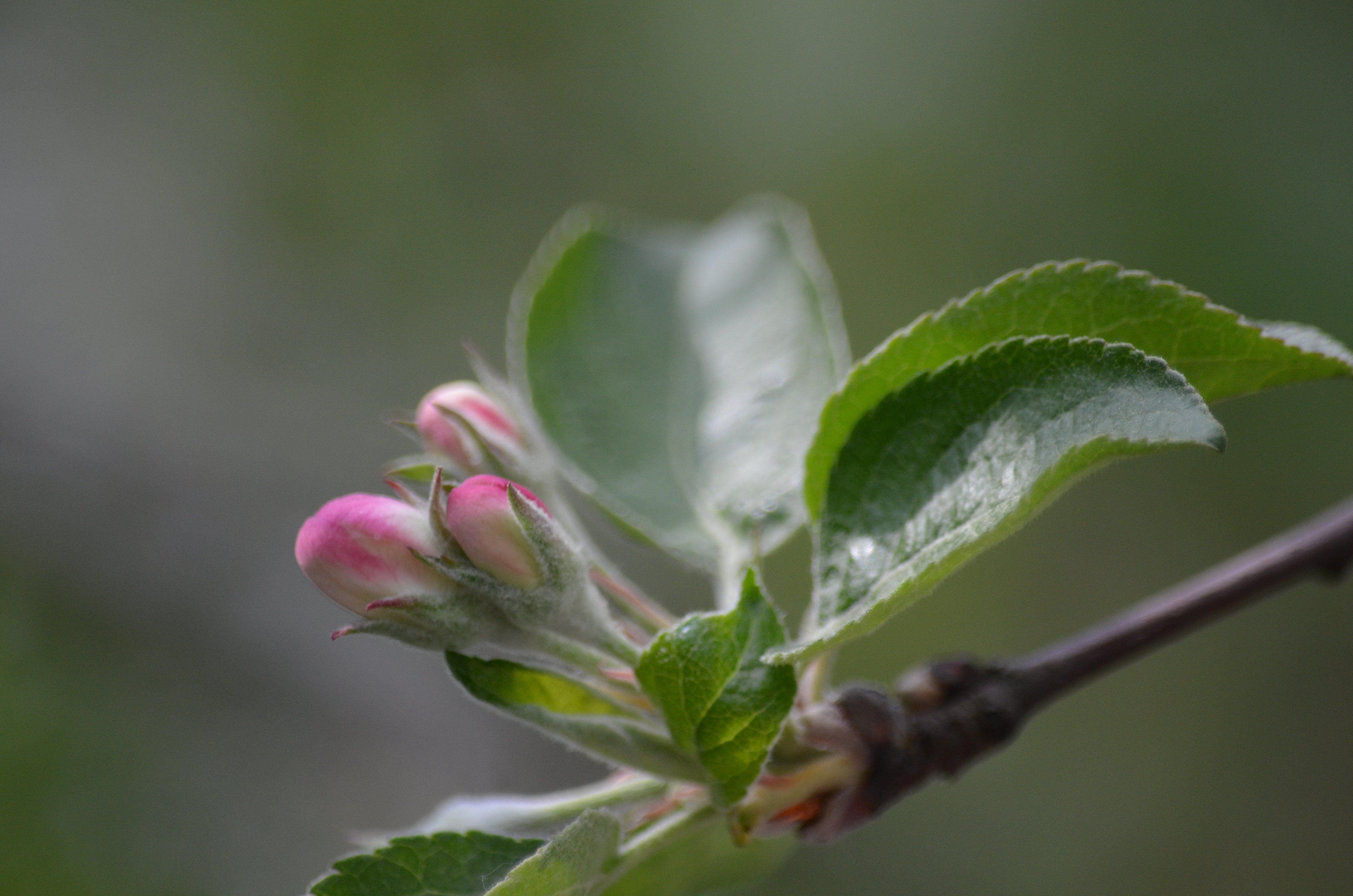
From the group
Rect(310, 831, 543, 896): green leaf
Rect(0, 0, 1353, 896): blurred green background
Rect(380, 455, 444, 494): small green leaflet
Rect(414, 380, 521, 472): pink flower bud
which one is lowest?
Rect(310, 831, 543, 896): green leaf

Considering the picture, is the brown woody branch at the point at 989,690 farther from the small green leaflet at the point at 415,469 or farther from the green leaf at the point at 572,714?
the small green leaflet at the point at 415,469

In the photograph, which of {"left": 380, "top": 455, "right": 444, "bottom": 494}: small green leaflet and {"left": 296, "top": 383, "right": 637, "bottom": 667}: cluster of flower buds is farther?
{"left": 380, "top": 455, "right": 444, "bottom": 494}: small green leaflet

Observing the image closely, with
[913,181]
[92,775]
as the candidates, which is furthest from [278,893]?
[913,181]

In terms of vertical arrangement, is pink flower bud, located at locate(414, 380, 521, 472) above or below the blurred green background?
below

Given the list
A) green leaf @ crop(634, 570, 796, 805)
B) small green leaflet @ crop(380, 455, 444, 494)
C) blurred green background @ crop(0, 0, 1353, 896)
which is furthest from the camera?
blurred green background @ crop(0, 0, 1353, 896)

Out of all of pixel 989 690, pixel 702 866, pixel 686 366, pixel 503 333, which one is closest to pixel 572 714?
pixel 702 866

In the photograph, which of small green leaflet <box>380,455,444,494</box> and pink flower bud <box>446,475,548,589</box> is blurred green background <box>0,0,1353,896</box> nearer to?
small green leaflet <box>380,455,444,494</box>

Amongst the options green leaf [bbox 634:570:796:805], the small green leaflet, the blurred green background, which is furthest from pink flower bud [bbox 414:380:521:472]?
the blurred green background

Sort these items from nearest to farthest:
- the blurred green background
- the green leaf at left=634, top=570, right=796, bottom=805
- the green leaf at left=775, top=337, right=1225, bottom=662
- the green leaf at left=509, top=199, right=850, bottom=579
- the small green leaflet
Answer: the green leaf at left=775, top=337, right=1225, bottom=662, the green leaf at left=634, top=570, right=796, bottom=805, the small green leaflet, the green leaf at left=509, top=199, right=850, bottom=579, the blurred green background
